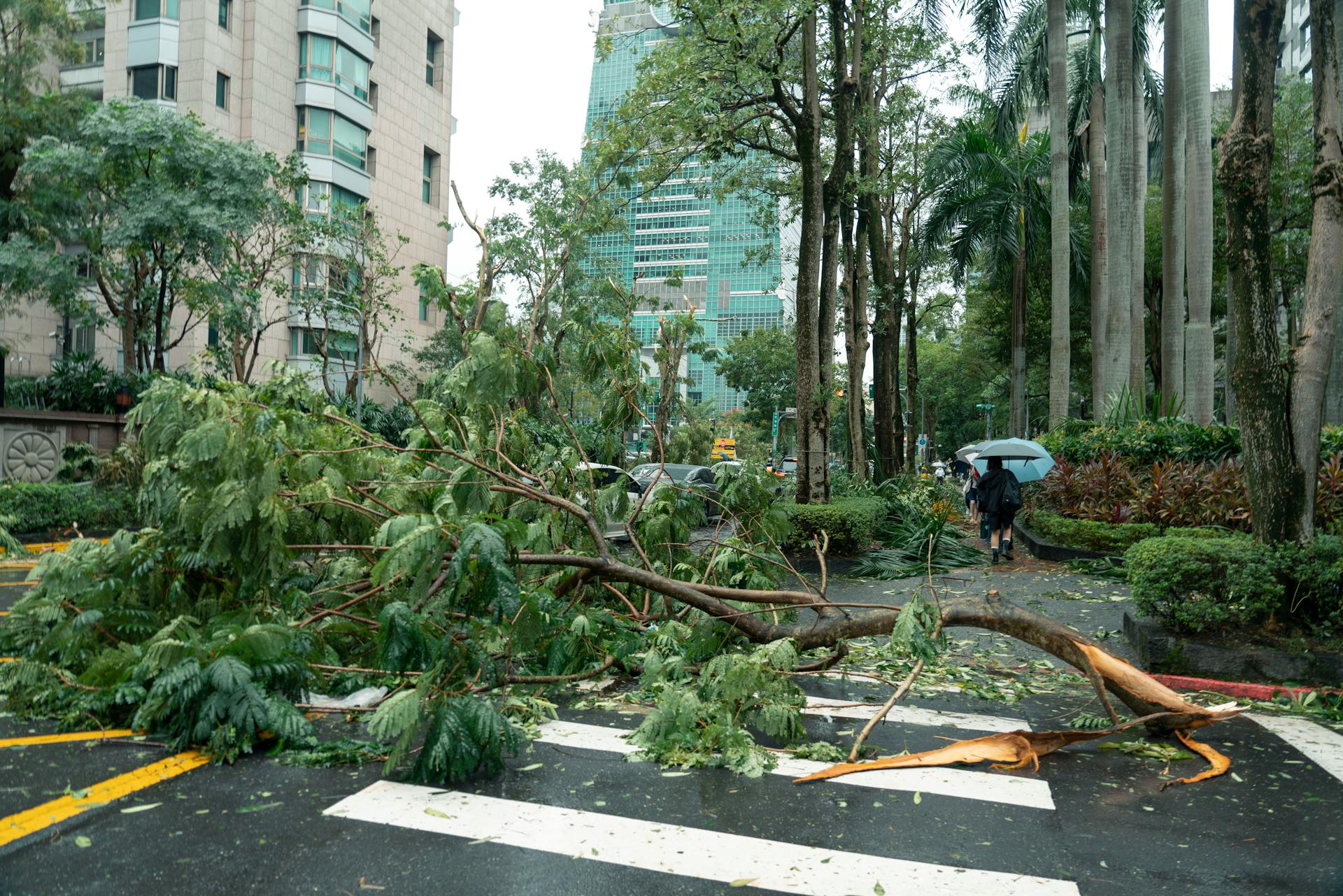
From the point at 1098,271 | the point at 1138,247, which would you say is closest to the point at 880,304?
the point at 1098,271

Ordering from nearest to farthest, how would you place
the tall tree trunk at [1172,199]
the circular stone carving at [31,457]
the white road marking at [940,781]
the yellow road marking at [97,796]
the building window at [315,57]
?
the yellow road marking at [97,796], the white road marking at [940,781], the tall tree trunk at [1172,199], the circular stone carving at [31,457], the building window at [315,57]

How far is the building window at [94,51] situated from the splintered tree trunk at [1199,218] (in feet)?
129

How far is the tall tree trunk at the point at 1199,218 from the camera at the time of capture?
688 inches

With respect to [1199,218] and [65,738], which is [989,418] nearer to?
[1199,218]

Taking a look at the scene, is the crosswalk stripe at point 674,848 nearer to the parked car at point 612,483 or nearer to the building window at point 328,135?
the parked car at point 612,483

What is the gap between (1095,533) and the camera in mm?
14539

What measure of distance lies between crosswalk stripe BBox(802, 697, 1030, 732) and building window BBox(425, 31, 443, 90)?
4996 centimetres

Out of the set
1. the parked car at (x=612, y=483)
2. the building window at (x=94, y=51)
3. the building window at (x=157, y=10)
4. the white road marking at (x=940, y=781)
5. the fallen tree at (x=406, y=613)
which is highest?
the building window at (x=157, y=10)

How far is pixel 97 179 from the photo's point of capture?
23.2 m

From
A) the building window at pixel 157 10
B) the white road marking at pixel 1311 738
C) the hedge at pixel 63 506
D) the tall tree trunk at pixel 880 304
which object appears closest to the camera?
the white road marking at pixel 1311 738

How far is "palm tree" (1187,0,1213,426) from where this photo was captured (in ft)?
57.4

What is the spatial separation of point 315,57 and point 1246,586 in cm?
4213

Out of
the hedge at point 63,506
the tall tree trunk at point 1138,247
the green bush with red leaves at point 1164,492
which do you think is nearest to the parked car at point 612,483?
the green bush with red leaves at point 1164,492

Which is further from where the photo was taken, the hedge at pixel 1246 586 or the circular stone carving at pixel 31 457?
the circular stone carving at pixel 31 457
